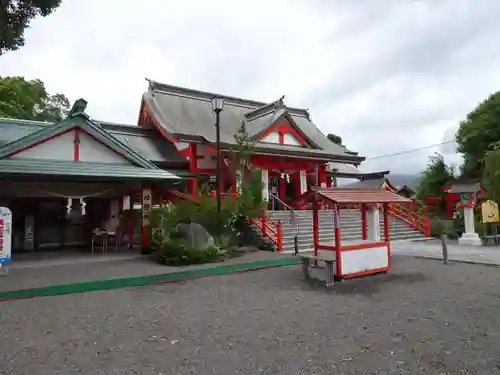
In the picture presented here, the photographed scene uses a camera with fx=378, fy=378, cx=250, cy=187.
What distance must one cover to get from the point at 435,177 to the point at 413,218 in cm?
1267

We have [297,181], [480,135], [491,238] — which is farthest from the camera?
[480,135]

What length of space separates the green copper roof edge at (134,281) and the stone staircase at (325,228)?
3.24 meters

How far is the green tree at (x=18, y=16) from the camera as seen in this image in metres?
8.20

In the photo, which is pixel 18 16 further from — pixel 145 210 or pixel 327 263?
pixel 327 263

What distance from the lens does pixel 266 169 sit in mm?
18594

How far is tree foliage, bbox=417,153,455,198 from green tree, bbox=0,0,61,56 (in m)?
→ 27.7

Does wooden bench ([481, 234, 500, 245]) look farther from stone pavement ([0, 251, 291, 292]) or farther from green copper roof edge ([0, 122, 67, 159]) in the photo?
green copper roof edge ([0, 122, 67, 159])

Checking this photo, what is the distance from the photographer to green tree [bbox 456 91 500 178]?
28.2m

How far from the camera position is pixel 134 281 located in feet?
27.7

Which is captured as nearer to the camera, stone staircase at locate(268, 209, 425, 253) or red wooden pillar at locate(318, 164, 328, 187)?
stone staircase at locate(268, 209, 425, 253)

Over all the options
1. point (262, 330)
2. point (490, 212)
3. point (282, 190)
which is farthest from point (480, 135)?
point (262, 330)

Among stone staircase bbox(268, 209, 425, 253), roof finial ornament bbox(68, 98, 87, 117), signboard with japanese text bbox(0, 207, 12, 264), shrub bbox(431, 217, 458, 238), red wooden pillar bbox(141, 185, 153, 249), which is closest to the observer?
signboard with japanese text bbox(0, 207, 12, 264)

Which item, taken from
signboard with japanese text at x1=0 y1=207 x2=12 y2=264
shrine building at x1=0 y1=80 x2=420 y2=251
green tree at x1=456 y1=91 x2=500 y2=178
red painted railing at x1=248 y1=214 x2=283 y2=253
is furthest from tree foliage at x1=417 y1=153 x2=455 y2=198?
signboard with japanese text at x1=0 y1=207 x2=12 y2=264

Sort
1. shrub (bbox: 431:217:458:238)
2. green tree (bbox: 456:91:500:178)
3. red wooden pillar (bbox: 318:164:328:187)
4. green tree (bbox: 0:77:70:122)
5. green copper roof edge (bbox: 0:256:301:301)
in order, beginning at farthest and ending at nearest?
green tree (bbox: 456:91:500:178) < green tree (bbox: 0:77:70:122) < red wooden pillar (bbox: 318:164:328:187) < shrub (bbox: 431:217:458:238) < green copper roof edge (bbox: 0:256:301:301)
